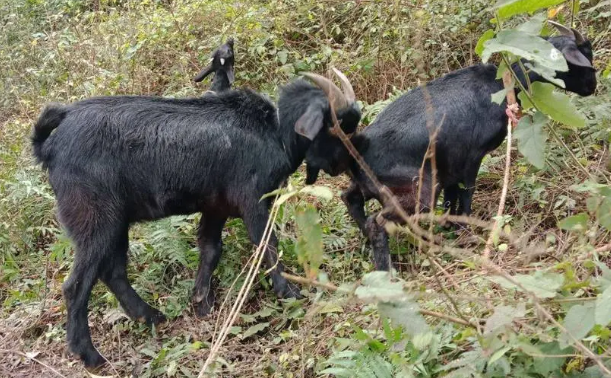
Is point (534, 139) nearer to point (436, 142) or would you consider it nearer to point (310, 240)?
point (310, 240)

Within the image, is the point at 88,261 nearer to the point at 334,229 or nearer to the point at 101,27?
the point at 334,229

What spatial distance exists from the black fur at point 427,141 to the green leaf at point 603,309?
2.78 metres

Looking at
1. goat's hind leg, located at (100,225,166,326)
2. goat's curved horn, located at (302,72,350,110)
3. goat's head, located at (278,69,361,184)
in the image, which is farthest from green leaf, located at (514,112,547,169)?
goat's hind leg, located at (100,225,166,326)

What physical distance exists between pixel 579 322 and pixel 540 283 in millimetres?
214

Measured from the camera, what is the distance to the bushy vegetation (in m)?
3.07

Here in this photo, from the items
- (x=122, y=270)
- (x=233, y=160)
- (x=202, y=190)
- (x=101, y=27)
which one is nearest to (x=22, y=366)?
(x=122, y=270)

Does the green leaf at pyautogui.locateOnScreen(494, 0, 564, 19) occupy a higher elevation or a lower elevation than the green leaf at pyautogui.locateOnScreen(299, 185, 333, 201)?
higher

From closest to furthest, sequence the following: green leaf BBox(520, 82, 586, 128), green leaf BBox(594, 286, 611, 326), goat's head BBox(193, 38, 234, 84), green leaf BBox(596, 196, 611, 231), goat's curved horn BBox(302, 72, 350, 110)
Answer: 1. green leaf BBox(594, 286, 611, 326)
2. green leaf BBox(596, 196, 611, 231)
3. green leaf BBox(520, 82, 586, 128)
4. goat's curved horn BBox(302, 72, 350, 110)
5. goat's head BBox(193, 38, 234, 84)

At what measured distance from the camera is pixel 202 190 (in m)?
5.45

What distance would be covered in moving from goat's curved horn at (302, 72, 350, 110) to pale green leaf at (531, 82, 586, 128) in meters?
1.80

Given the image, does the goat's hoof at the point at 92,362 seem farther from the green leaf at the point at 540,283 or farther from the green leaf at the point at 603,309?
the green leaf at the point at 603,309

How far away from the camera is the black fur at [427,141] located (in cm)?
548

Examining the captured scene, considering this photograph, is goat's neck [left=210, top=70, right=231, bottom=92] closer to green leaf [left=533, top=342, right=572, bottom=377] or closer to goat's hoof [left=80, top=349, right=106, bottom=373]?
goat's hoof [left=80, top=349, right=106, bottom=373]

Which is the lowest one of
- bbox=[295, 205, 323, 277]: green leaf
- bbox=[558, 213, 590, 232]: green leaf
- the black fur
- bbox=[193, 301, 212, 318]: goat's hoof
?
bbox=[193, 301, 212, 318]: goat's hoof
